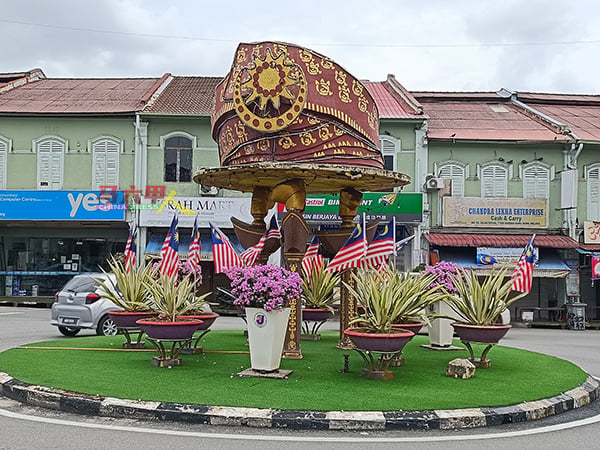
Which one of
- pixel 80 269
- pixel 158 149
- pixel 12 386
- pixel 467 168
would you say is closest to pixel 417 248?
pixel 467 168

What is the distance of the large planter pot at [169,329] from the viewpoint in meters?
9.12

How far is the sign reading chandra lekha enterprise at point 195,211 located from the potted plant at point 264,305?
1704 cm

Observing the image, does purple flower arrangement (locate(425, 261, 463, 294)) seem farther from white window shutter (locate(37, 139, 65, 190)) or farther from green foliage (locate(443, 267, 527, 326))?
white window shutter (locate(37, 139, 65, 190))

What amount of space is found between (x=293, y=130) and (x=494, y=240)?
1651 cm

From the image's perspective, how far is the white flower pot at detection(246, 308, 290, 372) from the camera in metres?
8.52

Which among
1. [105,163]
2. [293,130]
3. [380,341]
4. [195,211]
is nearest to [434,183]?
[195,211]

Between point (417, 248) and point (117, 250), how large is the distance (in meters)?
12.1

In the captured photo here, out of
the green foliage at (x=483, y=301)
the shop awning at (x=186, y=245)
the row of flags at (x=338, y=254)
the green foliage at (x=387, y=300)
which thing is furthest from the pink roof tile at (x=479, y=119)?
the green foliage at (x=387, y=300)

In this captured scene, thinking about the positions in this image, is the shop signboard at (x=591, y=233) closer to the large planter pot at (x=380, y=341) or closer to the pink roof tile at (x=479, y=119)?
the pink roof tile at (x=479, y=119)

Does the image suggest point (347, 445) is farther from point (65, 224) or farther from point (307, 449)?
point (65, 224)

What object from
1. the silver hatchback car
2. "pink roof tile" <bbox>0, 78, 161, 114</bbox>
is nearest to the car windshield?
the silver hatchback car

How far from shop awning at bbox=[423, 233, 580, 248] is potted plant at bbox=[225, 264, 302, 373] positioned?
55.5 ft

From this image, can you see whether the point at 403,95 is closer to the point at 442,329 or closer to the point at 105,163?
the point at 105,163

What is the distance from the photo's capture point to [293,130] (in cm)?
1014
